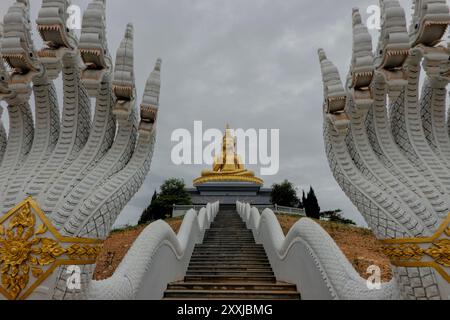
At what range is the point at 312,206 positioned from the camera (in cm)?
2159

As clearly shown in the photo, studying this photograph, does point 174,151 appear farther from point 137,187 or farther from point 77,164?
point 77,164

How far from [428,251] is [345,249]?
313 inches

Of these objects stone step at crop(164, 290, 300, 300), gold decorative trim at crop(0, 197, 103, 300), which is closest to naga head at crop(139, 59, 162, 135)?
gold decorative trim at crop(0, 197, 103, 300)

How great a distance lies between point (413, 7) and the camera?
369 centimetres

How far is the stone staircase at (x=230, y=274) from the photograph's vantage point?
225 inches

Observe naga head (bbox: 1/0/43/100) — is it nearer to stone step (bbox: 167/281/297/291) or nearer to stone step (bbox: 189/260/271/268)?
stone step (bbox: 167/281/297/291)

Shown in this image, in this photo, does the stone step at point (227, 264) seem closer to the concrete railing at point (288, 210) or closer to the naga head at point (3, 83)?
the naga head at point (3, 83)

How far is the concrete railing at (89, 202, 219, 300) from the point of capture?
3.66 metres

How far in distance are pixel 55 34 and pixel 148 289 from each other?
3.45 meters

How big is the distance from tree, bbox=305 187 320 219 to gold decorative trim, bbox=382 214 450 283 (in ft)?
60.1

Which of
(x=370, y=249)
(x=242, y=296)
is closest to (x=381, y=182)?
(x=242, y=296)

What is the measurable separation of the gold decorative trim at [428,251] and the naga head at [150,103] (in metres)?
2.94

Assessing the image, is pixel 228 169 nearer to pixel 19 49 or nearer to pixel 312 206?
pixel 312 206

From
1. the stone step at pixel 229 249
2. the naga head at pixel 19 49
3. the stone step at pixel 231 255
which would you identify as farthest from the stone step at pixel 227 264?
the naga head at pixel 19 49
